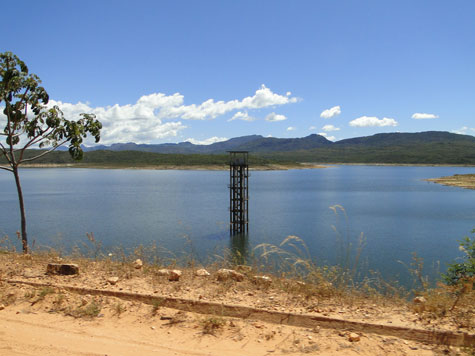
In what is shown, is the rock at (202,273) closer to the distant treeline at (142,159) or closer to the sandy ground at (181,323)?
the sandy ground at (181,323)

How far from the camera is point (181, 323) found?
18.0 feet

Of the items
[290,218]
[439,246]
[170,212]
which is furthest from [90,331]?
[170,212]

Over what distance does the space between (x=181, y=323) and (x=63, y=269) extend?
3.31 metres

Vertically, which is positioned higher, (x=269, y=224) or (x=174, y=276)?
(x=174, y=276)

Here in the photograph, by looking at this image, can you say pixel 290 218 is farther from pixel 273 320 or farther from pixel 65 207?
pixel 273 320

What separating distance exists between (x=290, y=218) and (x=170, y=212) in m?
12.7

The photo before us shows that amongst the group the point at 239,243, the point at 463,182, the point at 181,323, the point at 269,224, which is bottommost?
the point at 239,243

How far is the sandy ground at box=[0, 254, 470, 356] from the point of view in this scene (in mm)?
4738

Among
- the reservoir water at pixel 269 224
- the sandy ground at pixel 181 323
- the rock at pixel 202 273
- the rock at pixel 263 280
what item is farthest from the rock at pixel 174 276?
the reservoir water at pixel 269 224

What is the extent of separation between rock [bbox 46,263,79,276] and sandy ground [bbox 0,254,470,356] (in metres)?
0.31

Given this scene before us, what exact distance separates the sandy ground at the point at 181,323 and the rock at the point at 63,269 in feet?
1.00

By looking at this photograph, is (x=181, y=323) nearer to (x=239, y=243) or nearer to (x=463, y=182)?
(x=239, y=243)

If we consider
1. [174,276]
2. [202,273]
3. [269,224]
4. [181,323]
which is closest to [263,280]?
[202,273]

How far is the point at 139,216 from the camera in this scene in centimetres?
3728
